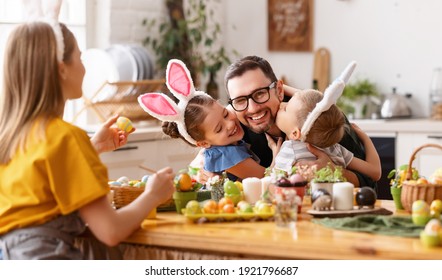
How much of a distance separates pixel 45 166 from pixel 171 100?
0.87 metres

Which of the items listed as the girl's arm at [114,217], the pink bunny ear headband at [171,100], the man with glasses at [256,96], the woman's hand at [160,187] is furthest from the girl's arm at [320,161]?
the girl's arm at [114,217]

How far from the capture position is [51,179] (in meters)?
2.30

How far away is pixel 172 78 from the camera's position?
10.1 feet

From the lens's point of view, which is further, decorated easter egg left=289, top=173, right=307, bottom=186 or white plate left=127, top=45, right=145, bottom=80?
white plate left=127, top=45, right=145, bottom=80

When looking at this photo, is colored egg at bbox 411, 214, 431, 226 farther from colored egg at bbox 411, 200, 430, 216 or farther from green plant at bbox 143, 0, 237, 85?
green plant at bbox 143, 0, 237, 85

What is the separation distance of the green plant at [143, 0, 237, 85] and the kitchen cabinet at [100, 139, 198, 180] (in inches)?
29.9

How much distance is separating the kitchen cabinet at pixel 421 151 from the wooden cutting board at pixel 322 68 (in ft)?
3.16

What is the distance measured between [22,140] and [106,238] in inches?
14.1

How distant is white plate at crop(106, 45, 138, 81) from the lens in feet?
18.4

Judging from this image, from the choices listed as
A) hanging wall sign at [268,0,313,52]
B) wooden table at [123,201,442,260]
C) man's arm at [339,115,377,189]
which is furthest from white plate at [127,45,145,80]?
wooden table at [123,201,442,260]

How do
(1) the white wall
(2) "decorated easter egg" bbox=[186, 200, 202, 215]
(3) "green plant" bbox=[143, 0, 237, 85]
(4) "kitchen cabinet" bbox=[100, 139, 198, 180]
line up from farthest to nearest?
(3) "green plant" bbox=[143, 0, 237, 85]
(1) the white wall
(4) "kitchen cabinet" bbox=[100, 139, 198, 180]
(2) "decorated easter egg" bbox=[186, 200, 202, 215]

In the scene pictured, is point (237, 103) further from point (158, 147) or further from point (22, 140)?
point (158, 147)
